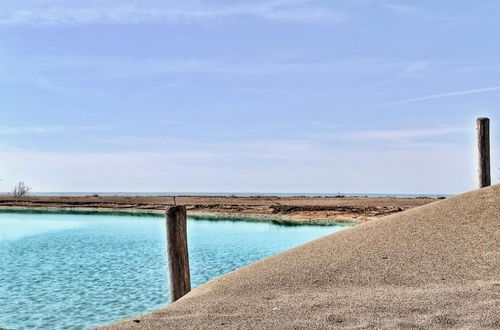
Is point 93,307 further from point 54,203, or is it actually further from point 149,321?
point 54,203

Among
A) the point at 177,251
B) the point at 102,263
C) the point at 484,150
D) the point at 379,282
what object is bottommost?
the point at 102,263

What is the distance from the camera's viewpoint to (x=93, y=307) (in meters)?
10.3

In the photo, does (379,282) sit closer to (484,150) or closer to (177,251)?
(177,251)

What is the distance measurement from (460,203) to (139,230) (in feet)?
65.3

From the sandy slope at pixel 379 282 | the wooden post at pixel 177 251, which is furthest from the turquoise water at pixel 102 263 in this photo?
the sandy slope at pixel 379 282

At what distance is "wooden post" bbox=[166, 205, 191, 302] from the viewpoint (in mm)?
8758

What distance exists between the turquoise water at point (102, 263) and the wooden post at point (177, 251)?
146 cm

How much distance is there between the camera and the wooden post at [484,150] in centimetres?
1172

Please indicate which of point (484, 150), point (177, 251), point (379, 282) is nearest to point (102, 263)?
point (177, 251)

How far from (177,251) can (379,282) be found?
3409 millimetres

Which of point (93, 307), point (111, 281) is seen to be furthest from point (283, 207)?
point (93, 307)

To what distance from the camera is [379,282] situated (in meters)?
7.30

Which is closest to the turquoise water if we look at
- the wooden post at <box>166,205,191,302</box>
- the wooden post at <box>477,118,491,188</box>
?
the wooden post at <box>166,205,191,302</box>

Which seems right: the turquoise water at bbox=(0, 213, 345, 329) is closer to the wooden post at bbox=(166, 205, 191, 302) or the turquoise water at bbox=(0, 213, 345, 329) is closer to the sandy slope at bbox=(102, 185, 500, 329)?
the wooden post at bbox=(166, 205, 191, 302)
